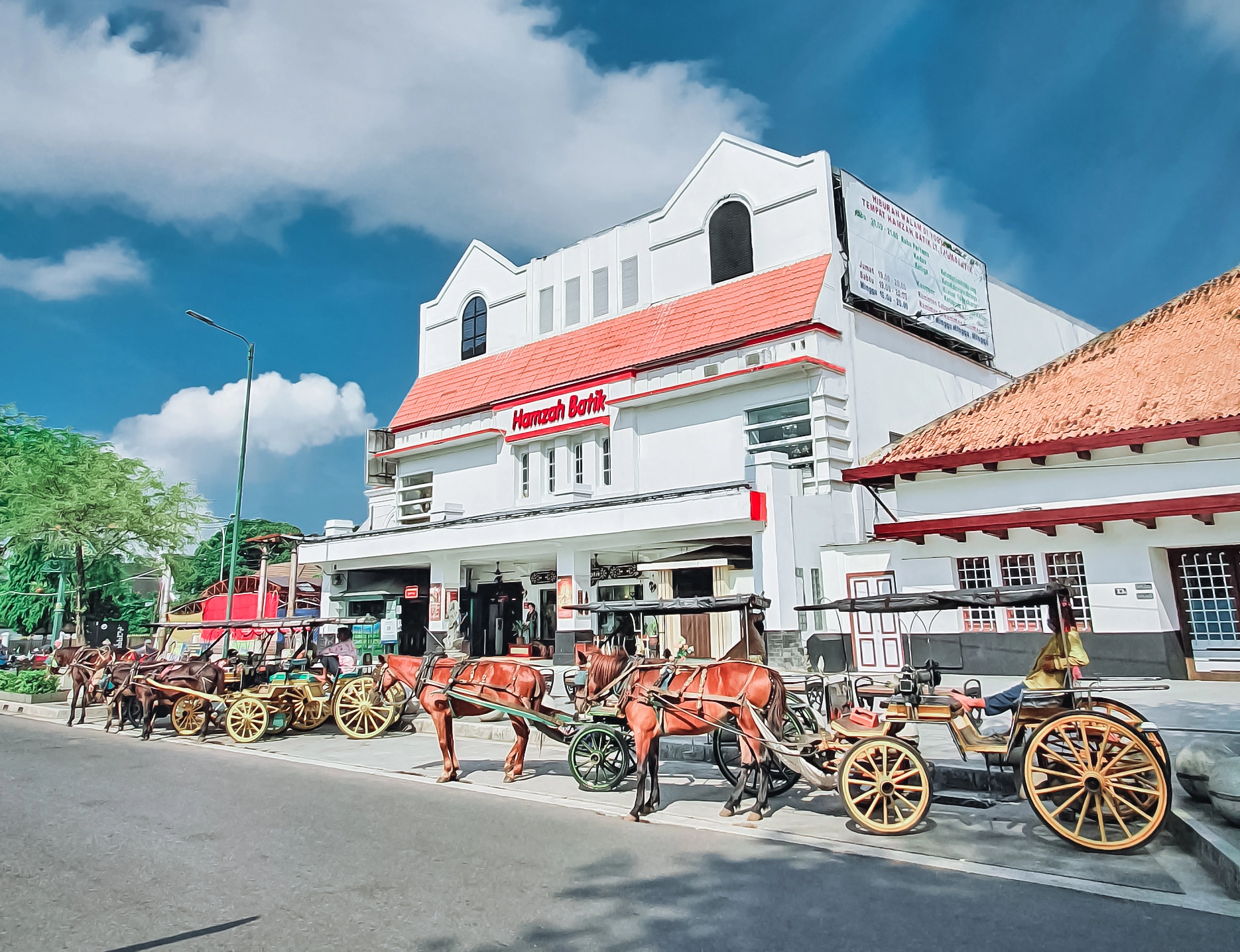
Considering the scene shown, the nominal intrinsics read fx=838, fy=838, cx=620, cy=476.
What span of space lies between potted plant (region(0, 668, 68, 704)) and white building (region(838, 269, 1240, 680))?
19.1 metres

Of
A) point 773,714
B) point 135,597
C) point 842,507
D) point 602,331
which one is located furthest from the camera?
point 135,597

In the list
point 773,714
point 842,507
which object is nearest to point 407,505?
point 842,507

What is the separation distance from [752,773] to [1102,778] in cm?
385

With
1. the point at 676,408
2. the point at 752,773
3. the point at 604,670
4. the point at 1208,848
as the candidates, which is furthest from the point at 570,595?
the point at 1208,848

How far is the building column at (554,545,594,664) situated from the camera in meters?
24.7

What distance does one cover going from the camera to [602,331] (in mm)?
28766

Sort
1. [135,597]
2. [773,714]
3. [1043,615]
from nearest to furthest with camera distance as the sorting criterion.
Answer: [773,714]
[1043,615]
[135,597]

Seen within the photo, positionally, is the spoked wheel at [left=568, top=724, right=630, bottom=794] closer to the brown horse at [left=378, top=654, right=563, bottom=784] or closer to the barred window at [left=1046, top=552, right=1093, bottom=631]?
the brown horse at [left=378, top=654, right=563, bottom=784]

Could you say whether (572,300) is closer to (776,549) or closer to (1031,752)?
(776,549)

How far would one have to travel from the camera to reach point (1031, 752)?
6574 millimetres

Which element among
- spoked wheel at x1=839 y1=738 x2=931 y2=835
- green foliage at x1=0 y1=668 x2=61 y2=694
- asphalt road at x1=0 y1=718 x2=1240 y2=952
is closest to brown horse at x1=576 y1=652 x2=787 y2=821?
asphalt road at x1=0 y1=718 x2=1240 y2=952

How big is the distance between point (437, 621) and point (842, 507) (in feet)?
48.5

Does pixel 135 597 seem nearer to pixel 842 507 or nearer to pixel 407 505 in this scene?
pixel 407 505

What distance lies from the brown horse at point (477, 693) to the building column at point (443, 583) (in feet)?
60.4
